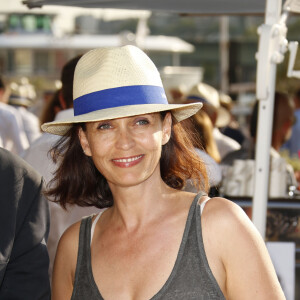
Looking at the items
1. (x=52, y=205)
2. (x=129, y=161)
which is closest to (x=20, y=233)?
(x=129, y=161)

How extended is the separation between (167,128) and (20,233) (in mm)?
614

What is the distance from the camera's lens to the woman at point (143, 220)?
2.40 metres

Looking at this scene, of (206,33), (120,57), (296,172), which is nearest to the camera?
(120,57)

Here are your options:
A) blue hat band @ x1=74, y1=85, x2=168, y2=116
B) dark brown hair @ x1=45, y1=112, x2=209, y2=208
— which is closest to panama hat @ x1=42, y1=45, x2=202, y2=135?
blue hat band @ x1=74, y1=85, x2=168, y2=116

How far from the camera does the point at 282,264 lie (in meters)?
4.21

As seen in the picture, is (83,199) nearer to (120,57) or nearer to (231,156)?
(120,57)

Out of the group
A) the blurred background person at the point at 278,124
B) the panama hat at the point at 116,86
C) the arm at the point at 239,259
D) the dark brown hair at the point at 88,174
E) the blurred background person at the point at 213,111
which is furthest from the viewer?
the blurred background person at the point at 213,111

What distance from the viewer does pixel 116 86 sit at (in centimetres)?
255

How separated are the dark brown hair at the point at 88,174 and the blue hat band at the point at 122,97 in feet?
0.87

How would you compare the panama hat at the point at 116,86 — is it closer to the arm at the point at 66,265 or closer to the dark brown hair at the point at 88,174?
the dark brown hair at the point at 88,174

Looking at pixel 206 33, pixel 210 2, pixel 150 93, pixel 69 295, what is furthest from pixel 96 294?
pixel 206 33

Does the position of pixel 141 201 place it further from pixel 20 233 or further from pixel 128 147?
pixel 20 233

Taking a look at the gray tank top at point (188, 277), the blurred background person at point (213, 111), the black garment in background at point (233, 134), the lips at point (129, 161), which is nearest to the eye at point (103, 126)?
the lips at point (129, 161)

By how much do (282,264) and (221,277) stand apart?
187 cm
